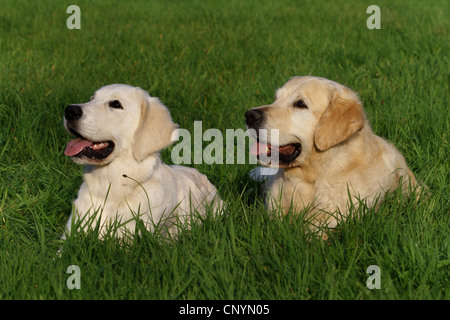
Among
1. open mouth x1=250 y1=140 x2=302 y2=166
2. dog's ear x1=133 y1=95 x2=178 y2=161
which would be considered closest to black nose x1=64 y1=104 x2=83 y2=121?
dog's ear x1=133 y1=95 x2=178 y2=161

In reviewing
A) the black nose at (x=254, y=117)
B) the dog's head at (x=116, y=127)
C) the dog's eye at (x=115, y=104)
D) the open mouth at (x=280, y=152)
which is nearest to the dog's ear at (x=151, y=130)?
the dog's head at (x=116, y=127)

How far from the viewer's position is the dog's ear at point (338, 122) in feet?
13.4

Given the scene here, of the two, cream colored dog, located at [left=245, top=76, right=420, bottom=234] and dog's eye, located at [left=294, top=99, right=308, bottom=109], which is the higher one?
dog's eye, located at [left=294, top=99, right=308, bottom=109]

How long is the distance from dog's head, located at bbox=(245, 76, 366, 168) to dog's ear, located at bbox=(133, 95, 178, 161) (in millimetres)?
591

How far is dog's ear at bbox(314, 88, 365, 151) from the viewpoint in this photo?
4.07 metres

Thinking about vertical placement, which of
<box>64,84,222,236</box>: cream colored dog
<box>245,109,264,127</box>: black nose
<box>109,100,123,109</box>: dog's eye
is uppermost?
<box>109,100,123,109</box>: dog's eye

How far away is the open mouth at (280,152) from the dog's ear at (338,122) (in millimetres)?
160

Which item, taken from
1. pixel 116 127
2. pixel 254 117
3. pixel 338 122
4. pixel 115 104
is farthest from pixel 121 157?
pixel 338 122

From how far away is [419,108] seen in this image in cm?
608

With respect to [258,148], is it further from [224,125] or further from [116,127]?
[224,125]

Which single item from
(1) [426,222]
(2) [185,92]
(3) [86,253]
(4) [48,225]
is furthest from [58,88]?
(1) [426,222]

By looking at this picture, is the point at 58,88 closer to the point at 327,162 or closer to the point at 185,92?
the point at 185,92

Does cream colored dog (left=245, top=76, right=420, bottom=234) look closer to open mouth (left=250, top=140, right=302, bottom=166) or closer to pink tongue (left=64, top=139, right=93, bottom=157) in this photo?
open mouth (left=250, top=140, right=302, bottom=166)
